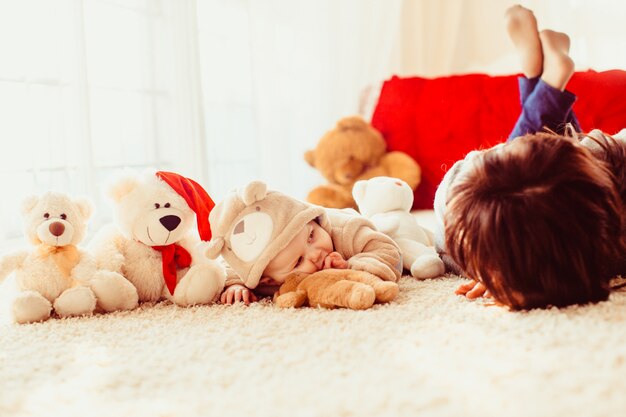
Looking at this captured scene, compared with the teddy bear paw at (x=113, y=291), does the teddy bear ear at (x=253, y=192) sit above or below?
above

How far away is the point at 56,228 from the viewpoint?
1.08 meters

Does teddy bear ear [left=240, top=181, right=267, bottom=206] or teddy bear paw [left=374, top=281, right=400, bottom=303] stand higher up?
Result: teddy bear ear [left=240, top=181, right=267, bottom=206]

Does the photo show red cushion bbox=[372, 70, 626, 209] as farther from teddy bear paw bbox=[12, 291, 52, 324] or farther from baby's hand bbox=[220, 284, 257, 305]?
teddy bear paw bbox=[12, 291, 52, 324]

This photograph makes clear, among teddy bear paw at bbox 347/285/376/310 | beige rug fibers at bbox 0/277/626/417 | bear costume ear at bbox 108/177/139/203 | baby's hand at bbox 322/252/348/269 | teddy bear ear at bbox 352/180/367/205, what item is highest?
bear costume ear at bbox 108/177/139/203

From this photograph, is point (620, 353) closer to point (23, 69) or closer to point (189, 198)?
point (189, 198)

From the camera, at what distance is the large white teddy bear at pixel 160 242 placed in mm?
1124

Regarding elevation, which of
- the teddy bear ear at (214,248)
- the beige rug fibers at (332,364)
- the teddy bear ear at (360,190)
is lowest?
the beige rug fibers at (332,364)

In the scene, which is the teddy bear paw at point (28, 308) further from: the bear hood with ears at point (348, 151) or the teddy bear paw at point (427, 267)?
the bear hood with ears at point (348, 151)

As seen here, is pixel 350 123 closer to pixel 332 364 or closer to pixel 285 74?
pixel 285 74

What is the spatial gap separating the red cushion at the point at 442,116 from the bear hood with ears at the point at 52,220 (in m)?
1.36

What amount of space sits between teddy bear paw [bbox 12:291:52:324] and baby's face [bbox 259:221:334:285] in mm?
376

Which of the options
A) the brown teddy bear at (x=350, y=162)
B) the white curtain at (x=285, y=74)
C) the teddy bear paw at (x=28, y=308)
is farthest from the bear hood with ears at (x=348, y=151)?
the teddy bear paw at (x=28, y=308)

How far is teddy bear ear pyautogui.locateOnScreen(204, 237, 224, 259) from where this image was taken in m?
1.09

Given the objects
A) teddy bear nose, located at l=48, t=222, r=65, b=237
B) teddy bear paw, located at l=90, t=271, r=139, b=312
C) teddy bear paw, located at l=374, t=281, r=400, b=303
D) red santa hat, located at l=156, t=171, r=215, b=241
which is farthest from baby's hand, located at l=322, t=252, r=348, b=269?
teddy bear nose, located at l=48, t=222, r=65, b=237
